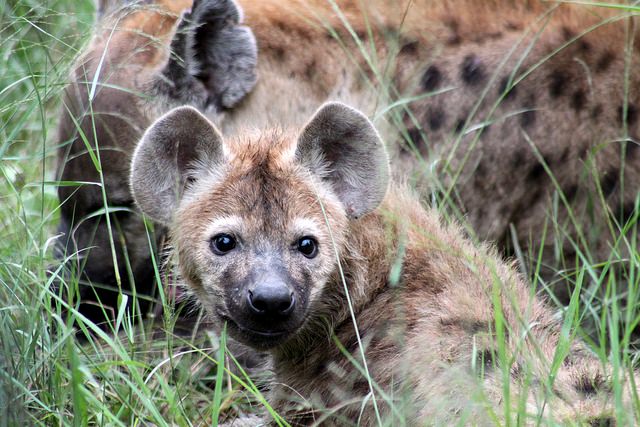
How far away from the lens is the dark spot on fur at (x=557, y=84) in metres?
3.80

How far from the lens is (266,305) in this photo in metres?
2.54

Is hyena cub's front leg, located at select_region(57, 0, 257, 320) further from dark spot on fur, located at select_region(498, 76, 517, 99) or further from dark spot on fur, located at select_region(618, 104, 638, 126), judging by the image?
dark spot on fur, located at select_region(618, 104, 638, 126)

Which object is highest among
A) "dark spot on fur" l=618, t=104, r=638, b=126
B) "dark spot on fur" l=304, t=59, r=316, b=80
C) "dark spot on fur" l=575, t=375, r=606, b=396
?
"dark spot on fur" l=304, t=59, r=316, b=80

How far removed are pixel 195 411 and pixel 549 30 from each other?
188 centimetres

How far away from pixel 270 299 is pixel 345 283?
32 cm

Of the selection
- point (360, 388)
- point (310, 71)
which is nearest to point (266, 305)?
point (360, 388)

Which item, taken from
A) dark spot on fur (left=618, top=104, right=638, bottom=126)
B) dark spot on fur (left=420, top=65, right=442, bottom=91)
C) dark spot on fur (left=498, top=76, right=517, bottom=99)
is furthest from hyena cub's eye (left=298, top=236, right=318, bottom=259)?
dark spot on fur (left=618, top=104, right=638, bottom=126)

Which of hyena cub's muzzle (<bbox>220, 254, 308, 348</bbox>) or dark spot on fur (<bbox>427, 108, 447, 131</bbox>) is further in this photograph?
dark spot on fur (<bbox>427, 108, 447, 131</bbox>)

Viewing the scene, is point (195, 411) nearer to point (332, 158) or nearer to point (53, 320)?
point (53, 320)

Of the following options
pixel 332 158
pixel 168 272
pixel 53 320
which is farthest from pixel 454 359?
pixel 53 320

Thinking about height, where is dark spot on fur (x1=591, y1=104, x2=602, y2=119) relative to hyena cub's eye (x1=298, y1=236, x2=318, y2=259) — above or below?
below

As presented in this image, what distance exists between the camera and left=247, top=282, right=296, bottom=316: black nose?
8.29 feet

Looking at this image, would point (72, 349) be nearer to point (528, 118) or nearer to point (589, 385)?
point (589, 385)

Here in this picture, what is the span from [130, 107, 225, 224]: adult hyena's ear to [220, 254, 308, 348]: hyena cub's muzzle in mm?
392
